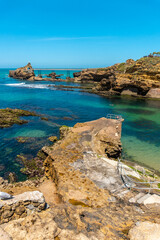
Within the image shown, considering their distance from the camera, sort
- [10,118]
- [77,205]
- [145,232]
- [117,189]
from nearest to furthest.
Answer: [145,232] < [77,205] < [117,189] < [10,118]

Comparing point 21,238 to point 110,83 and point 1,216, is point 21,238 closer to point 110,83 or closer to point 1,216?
point 1,216

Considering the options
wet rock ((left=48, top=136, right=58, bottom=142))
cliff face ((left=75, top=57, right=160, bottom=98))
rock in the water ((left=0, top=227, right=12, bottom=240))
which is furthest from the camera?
cliff face ((left=75, top=57, right=160, bottom=98))

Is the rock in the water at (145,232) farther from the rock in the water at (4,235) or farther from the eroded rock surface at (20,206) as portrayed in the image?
the rock in the water at (4,235)

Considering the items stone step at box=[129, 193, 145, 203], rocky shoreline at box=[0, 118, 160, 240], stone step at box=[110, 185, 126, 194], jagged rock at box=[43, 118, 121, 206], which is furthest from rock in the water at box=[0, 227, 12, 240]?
stone step at box=[129, 193, 145, 203]

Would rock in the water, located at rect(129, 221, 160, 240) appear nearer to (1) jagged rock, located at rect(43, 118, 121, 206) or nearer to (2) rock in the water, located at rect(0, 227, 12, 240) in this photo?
(1) jagged rock, located at rect(43, 118, 121, 206)

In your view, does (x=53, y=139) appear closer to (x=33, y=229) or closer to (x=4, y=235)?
(x=33, y=229)

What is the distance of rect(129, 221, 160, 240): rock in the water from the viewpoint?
6.74 meters

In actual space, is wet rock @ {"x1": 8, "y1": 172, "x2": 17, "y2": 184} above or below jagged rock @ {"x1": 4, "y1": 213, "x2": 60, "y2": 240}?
below

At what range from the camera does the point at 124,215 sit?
9234mm

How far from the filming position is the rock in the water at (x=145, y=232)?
22.1 ft

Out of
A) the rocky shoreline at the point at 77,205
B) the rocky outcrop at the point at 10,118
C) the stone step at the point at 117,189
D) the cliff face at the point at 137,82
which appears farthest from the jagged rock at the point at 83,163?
the cliff face at the point at 137,82

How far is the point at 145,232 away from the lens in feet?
23.2

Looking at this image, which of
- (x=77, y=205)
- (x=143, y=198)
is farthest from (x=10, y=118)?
(x=143, y=198)

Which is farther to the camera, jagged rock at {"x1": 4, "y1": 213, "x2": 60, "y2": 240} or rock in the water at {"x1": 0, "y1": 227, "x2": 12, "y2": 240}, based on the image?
jagged rock at {"x1": 4, "y1": 213, "x2": 60, "y2": 240}
